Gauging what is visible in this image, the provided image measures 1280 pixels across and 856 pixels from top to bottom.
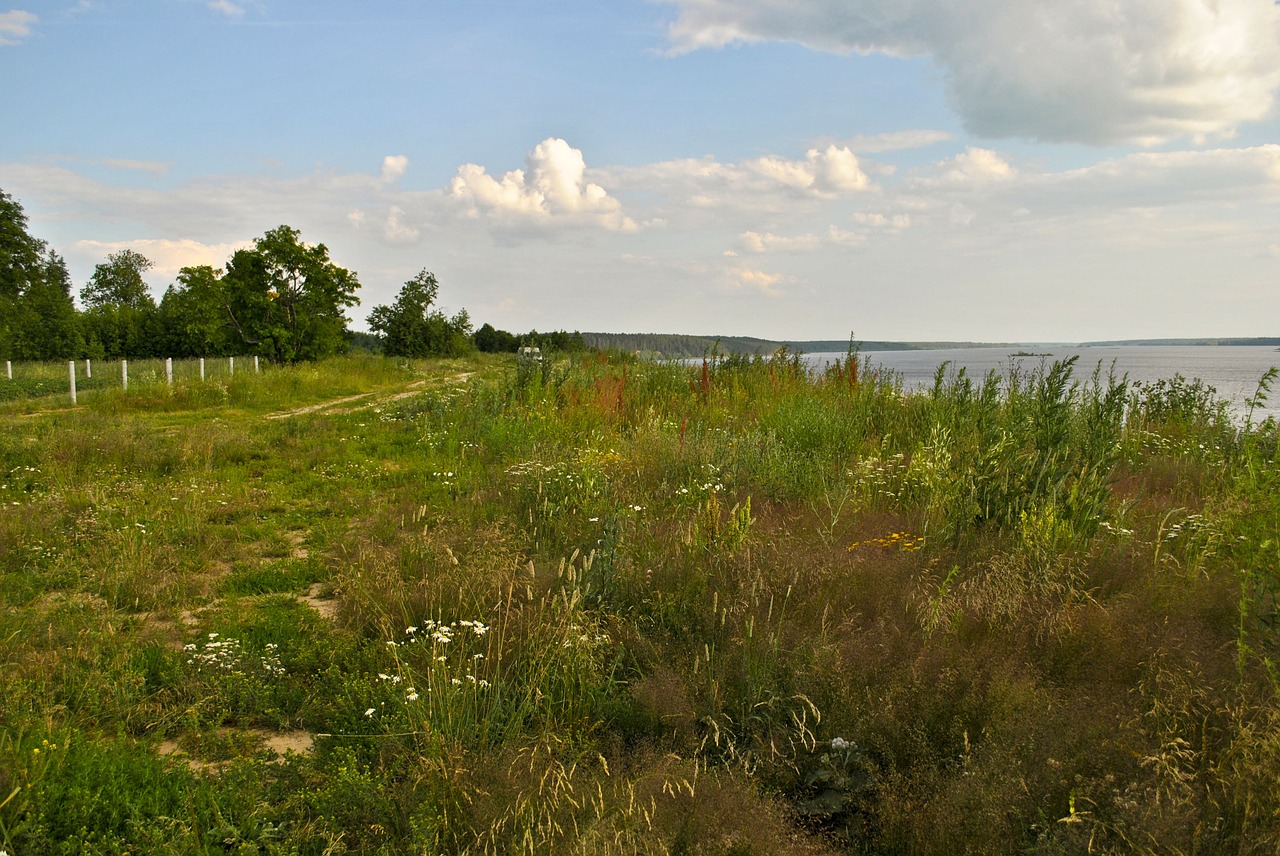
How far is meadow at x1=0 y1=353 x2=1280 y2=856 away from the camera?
8.22 ft

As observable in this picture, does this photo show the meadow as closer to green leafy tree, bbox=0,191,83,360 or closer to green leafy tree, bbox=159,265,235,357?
green leafy tree, bbox=159,265,235,357

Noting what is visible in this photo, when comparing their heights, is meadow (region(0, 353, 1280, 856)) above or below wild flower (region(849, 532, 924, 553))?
below

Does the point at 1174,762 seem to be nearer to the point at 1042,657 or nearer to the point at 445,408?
the point at 1042,657

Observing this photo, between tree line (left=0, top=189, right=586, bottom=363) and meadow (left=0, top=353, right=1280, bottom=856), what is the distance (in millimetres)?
12473

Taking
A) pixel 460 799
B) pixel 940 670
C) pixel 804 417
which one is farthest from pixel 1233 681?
pixel 804 417

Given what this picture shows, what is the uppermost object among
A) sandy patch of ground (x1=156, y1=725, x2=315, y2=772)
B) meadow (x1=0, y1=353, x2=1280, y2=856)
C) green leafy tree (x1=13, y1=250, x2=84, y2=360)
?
green leafy tree (x1=13, y1=250, x2=84, y2=360)

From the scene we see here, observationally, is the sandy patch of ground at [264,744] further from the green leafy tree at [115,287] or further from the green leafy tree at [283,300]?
the green leafy tree at [115,287]

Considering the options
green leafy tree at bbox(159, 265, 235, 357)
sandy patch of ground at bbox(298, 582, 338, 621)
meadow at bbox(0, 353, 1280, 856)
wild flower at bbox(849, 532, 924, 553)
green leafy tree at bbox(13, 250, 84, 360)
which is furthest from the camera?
green leafy tree at bbox(13, 250, 84, 360)

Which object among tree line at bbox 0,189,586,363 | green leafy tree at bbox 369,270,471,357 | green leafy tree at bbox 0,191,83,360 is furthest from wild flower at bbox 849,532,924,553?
green leafy tree at bbox 0,191,83,360

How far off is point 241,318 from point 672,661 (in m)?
31.6

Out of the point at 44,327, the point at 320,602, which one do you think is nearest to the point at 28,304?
the point at 44,327

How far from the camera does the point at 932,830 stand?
2.50m

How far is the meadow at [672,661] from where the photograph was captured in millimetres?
2506

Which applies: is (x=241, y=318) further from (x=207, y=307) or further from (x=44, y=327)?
(x=44, y=327)
